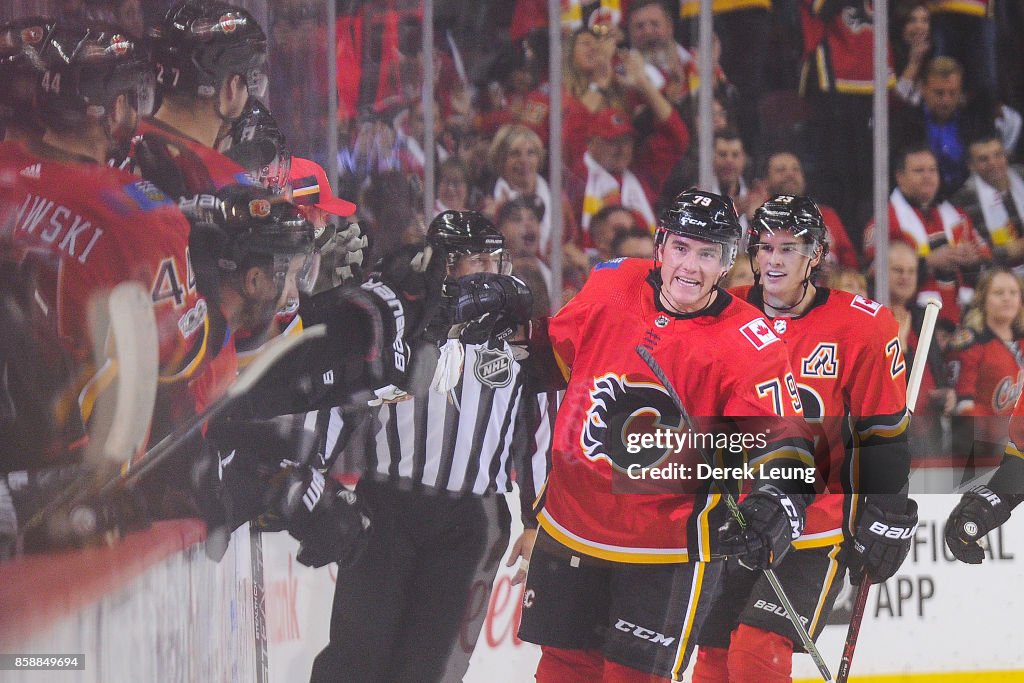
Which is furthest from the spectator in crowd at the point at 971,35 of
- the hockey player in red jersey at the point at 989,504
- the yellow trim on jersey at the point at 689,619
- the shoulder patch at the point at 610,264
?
the yellow trim on jersey at the point at 689,619

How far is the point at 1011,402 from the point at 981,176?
556 millimetres

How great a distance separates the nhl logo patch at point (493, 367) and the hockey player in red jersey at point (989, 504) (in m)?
1.22

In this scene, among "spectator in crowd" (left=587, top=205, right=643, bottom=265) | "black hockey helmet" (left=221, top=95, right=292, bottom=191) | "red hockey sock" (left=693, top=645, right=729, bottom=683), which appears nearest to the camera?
"black hockey helmet" (left=221, top=95, right=292, bottom=191)

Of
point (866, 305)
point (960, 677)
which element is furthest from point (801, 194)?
point (960, 677)

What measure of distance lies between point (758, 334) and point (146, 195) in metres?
1.29

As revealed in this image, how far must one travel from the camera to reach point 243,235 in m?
2.66

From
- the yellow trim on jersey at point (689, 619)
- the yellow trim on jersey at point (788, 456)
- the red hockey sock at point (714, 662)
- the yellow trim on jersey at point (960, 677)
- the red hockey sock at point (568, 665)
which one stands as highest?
the yellow trim on jersey at point (788, 456)

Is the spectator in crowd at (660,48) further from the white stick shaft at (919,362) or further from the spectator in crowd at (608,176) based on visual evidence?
the white stick shaft at (919,362)

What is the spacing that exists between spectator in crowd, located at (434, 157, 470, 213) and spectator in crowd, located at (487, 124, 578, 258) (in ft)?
0.23

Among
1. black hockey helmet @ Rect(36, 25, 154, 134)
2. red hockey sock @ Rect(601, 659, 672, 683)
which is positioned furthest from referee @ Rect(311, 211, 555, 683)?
black hockey helmet @ Rect(36, 25, 154, 134)

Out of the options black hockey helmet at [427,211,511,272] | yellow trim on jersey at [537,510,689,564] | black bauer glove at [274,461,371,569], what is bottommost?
yellow trim on jersey at [537,510,689,564]

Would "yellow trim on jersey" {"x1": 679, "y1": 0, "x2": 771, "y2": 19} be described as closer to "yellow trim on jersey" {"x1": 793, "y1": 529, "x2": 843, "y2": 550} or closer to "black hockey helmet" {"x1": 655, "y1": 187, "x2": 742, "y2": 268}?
"black hockey helmet" {"x1": 655, "y1": 187, "x2": 742, "y2": 268}

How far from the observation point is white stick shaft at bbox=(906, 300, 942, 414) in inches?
121

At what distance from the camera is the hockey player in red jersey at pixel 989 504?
3.14 meters
